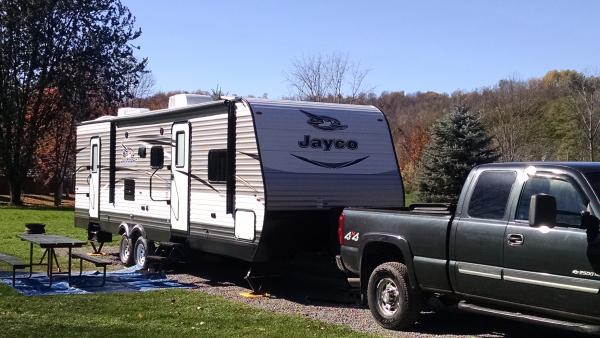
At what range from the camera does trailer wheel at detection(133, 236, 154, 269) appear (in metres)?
13.0

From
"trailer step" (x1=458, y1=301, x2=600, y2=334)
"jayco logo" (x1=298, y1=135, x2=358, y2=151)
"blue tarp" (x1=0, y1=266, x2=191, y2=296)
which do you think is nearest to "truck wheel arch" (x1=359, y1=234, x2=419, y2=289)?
"trailer step" (x1=458, y1=301, x2=600, y2=334)

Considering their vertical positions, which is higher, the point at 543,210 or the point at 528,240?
the point at 543,210

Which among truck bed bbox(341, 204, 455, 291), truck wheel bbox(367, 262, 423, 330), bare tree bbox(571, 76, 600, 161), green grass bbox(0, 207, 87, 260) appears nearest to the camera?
truck bed bbox(341, 204, 455, 291)

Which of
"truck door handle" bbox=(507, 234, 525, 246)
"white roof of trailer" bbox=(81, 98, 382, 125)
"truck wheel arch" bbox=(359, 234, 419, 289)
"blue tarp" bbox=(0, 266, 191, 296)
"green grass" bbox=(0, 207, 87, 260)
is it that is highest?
"white roof of trailer" bbox=(81, 98, 382, 125)

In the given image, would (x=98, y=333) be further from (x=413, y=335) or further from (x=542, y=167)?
(x=542, y=167)

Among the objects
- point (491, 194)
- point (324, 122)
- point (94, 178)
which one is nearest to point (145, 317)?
point (324, 122)

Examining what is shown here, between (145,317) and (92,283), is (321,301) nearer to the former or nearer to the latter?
(145,317)

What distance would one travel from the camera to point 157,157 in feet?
42.8

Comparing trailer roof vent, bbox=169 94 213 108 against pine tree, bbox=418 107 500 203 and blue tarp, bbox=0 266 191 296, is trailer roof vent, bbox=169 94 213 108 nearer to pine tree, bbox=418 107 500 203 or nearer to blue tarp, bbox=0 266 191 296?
blue tarp, bbox=0 266 191 296

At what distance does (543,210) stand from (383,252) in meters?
2.67

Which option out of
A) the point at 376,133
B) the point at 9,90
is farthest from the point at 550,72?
the point at 376,133

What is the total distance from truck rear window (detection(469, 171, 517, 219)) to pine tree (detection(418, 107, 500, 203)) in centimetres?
1751

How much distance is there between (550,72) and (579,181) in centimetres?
4994

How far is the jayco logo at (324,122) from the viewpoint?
35.3 ft
